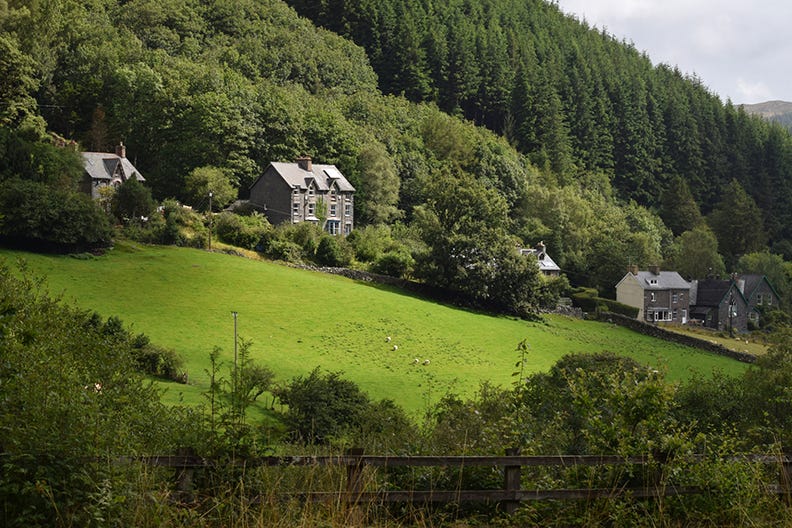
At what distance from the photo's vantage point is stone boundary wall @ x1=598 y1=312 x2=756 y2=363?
2448 inches

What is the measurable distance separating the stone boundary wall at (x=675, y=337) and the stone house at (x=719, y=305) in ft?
64.6

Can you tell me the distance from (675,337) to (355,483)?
60.8 m

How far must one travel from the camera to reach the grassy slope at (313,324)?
139 ft

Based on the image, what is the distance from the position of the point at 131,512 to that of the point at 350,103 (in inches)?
3988

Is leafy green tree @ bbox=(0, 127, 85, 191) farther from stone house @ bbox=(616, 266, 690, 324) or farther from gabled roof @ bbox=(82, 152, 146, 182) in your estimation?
stone house @ bbox=(616, 266, 690, 324)

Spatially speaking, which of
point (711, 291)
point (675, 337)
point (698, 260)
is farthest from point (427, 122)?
point (675, 337)

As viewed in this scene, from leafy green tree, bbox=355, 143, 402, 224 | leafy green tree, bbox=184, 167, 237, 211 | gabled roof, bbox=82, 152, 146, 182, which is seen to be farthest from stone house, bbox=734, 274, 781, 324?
gabled roof, bbox=82, 152, 146, 182

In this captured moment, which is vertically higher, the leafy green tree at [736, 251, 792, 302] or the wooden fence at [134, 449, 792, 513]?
the leafy green tree at [736, 251, 792, 302]

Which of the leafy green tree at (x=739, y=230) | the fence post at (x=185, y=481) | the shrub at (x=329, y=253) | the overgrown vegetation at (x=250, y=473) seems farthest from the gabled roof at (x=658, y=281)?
the fence post at (x=185, y=481)

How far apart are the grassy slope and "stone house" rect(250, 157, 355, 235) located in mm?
15514

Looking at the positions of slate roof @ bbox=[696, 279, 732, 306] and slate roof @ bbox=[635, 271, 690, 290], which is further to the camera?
slate roof @ bbox=[696, 279, 732, 306]

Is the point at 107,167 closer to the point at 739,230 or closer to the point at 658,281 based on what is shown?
the point at 658,281

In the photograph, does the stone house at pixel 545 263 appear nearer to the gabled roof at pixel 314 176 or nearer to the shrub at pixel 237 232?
the gabled roof at pixel 314 176

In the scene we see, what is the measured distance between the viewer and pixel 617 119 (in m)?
154
